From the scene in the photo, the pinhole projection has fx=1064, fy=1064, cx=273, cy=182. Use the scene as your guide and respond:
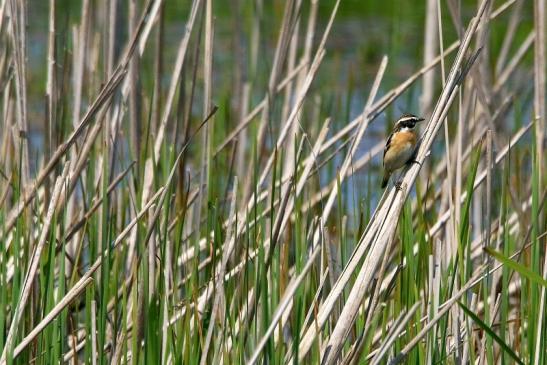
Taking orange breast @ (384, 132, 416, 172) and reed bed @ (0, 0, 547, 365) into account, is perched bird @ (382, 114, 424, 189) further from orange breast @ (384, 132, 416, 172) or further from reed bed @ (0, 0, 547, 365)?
reed bed @ (0, 0, 547, 365)

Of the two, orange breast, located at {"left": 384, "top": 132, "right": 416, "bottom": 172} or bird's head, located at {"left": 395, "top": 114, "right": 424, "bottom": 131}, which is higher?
bird's head, located at {"left": 395, "top": 114, "right": 424, "bottom": 131}

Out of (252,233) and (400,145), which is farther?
(400,145)

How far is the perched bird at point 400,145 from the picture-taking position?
3.89 meters

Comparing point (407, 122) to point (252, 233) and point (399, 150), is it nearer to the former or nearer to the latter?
point (399, 150)

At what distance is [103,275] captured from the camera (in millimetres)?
3166

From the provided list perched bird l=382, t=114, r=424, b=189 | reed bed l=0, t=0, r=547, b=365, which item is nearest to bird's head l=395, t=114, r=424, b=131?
perched bird l=382, t=114, r=424, b=189

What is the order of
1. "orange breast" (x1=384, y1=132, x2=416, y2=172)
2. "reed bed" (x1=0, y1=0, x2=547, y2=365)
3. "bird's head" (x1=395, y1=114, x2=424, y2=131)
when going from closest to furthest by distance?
"reed bed" (x1=0, y1=0, x2=547, y2=365) < "orange breast" (x1=384, y1=132, x2=416, y2=172) < "bird's head" (x1=395, y1=114, x2=424, y2=131)

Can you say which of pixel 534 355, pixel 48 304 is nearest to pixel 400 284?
pixel 534 355

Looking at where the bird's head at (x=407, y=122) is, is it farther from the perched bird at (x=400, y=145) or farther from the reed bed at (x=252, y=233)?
the reed bed at (x=252, y=233)

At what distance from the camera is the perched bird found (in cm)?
389

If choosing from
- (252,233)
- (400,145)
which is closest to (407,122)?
(400,145)

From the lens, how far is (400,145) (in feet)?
13.0

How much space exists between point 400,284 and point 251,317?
49 centimetres

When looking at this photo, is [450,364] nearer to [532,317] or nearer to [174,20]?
[532,317]
